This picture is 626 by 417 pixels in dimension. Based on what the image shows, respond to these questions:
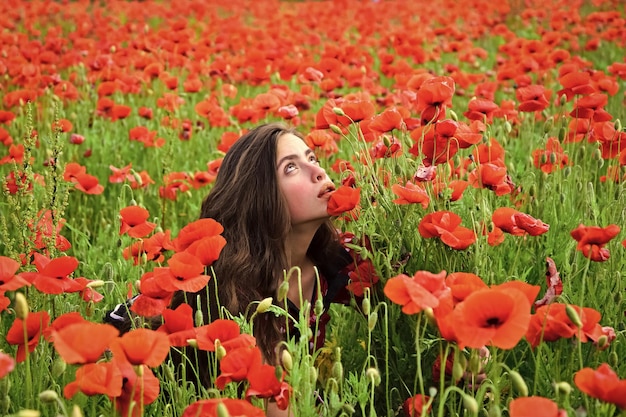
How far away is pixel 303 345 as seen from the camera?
5.35 ft

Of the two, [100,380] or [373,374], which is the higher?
[100,380]

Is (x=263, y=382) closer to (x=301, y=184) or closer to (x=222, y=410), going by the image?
(x=222, y=410)

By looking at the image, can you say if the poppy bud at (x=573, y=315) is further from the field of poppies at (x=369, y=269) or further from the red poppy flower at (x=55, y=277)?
the red poppy flower at (x=55, y=277)

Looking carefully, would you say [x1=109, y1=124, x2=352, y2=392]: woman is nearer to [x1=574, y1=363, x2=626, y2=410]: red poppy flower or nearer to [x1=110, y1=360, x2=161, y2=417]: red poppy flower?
[x1=110, y1=360, x2=161, y2=417]: red poppy flower

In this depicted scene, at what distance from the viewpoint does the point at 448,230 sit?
73.1 inches

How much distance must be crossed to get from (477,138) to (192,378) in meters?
1.12

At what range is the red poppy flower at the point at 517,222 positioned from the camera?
6.31 ft

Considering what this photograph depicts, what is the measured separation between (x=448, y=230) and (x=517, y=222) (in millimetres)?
216

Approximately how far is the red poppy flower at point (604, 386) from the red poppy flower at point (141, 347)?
762 millimetres

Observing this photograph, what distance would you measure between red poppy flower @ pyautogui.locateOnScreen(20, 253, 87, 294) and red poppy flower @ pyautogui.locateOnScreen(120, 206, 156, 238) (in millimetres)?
514

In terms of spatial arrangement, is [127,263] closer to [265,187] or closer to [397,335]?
[265,187]

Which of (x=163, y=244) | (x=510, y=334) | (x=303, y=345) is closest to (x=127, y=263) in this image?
(x=163, y=244)

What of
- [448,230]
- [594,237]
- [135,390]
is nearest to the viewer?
[135,390]

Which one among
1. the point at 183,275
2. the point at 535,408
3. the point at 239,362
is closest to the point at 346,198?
the point at 183,275
